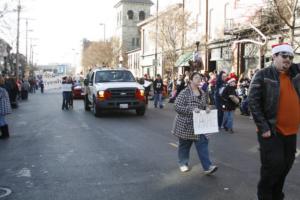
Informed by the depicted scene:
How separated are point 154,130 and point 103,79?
616cm

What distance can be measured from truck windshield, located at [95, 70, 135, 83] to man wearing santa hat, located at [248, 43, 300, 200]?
1439 cm

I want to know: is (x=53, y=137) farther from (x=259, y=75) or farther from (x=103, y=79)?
(x=259, y=75)

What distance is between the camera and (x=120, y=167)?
8102 millimetres

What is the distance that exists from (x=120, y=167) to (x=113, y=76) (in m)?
11.5

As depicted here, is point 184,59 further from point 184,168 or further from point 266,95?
point 266,95

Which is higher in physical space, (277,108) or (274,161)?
(277,108)

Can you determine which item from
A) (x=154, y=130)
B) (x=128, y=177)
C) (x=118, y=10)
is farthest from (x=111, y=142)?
(x=118, y=10)

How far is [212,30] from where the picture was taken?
126 feet

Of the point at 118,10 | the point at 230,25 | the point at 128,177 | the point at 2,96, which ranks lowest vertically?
the point at 128,177

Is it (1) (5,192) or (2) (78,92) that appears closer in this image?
(1) (5,192)

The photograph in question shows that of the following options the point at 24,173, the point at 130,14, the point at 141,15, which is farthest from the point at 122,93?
the point at 141,15

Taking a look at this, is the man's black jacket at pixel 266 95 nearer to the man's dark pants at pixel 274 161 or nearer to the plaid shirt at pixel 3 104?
the man's dark pants at pixel 274 161

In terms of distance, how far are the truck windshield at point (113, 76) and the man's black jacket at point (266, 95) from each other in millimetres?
14360

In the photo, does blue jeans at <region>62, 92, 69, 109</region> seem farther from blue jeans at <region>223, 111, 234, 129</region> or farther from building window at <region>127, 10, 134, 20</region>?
building window at <region>127, 10, 134, 20</region>
